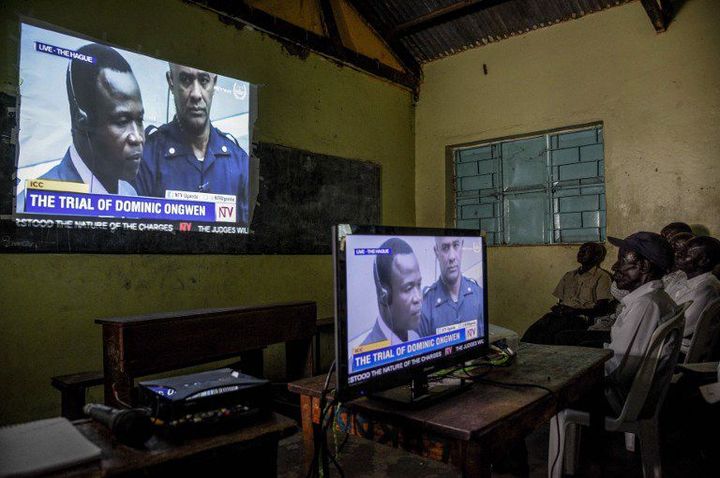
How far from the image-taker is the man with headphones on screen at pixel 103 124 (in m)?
3.01

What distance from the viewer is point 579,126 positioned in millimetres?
A: 4684

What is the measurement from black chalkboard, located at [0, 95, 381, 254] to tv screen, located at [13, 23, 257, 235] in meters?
0.06

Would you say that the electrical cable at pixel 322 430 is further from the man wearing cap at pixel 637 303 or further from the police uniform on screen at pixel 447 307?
the man wearing cap at pixel 637 303

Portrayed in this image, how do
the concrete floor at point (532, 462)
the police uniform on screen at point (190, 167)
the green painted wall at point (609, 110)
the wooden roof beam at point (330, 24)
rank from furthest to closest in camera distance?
the wooden roof beam at point (330, 24), the green painted wall at point (609, 110), the police uniform on screen at point (190, 167), the concrete floor at point (532, 462)

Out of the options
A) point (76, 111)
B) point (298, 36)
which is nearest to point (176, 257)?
point (76, 111)

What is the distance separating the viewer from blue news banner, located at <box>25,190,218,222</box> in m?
2.87

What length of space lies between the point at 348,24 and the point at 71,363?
3.97 metres

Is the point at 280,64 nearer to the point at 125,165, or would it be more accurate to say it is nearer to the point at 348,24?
the point at 348,24

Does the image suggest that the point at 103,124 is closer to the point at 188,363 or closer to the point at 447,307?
the point at 188,363

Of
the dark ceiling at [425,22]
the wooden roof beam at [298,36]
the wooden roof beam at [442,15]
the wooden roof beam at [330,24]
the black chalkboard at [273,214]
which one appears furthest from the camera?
the wooden roof beam at [330,24]

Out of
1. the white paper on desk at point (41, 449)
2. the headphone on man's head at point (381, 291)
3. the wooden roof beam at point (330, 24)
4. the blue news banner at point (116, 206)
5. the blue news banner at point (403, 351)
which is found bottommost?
the white paper on desk at point (41, 449)

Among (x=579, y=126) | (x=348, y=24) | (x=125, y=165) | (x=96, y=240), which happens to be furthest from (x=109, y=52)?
(x=579, y=126)

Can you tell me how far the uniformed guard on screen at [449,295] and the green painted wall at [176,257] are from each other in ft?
8.57

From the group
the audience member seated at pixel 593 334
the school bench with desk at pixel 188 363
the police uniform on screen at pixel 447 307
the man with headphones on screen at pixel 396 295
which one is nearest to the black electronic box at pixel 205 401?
the school bench with desk at pixel 188 363
